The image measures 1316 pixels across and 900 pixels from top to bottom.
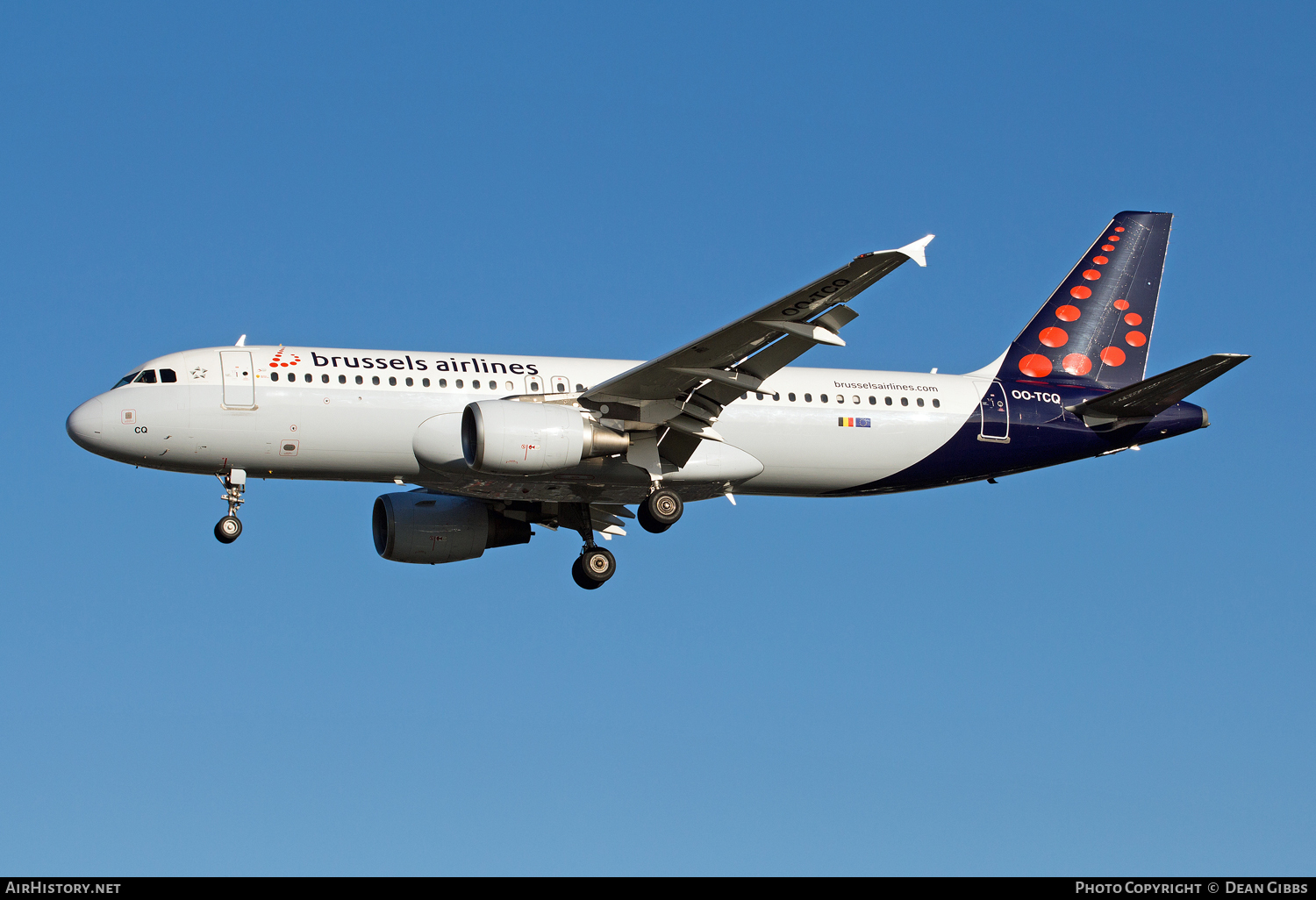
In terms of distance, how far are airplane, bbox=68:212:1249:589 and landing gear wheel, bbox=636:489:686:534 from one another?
0.04 meters

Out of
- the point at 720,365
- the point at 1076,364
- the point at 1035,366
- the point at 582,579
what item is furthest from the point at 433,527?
the point at 1076,364

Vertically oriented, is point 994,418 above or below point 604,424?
above

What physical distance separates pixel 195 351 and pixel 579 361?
306 inches

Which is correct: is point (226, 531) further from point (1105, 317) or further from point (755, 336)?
point (1105, 317)

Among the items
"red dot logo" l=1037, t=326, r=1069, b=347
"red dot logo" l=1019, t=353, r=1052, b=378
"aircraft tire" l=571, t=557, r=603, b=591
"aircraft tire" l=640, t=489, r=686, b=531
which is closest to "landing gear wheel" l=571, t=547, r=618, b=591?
"aircraft tire" l=571, t=557, r=603, b=591

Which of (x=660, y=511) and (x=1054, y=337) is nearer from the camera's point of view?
(x=660, y=511)

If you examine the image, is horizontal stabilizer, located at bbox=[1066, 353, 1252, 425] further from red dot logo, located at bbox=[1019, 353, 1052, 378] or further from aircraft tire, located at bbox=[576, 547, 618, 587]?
aircraft tire, located at bbox=[576, 547, 618, 587]

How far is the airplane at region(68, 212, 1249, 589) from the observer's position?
1210 inches

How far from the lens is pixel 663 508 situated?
1278 inches

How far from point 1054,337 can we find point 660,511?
11.3 m
